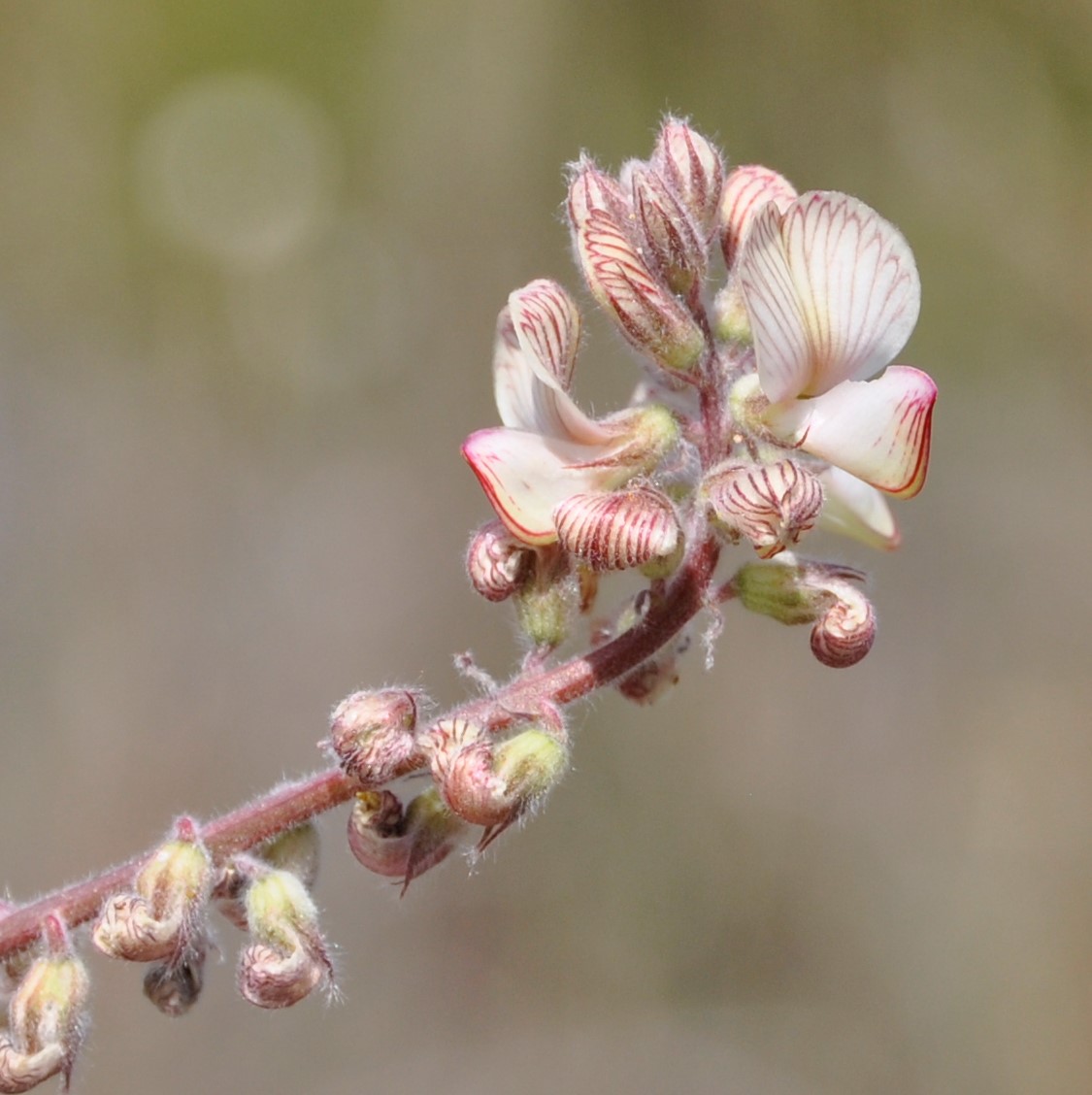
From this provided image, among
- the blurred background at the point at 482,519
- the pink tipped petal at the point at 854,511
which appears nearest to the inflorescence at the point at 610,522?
the pink tipped petal at the point at 854,511

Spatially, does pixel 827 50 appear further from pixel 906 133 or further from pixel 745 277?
pixel 745 277

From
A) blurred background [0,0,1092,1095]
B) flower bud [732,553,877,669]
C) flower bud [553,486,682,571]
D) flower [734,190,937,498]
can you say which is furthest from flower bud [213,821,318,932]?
blurred background [0,0,1092,1095]

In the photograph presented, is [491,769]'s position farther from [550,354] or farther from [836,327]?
[836,327]

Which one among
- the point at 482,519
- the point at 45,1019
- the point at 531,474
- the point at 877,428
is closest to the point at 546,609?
the point at 531,474

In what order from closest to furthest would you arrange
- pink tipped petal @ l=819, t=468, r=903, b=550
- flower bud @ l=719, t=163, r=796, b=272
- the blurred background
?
flower bud @ l=719, t=163, r=796, b=272 → pink tipped petal @ l=819, t=468, r=903, b=550 → the blurred background

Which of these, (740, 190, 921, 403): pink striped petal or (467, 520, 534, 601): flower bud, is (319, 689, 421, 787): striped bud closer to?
(467, 520, 534, 601): flower bud

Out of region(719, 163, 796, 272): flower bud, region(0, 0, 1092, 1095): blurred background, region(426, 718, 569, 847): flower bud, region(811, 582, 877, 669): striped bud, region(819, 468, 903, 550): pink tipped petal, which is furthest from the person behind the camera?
region(0, 0, 1092, 1095): blurred background

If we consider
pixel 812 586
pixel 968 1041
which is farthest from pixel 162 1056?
pixel 812 586
